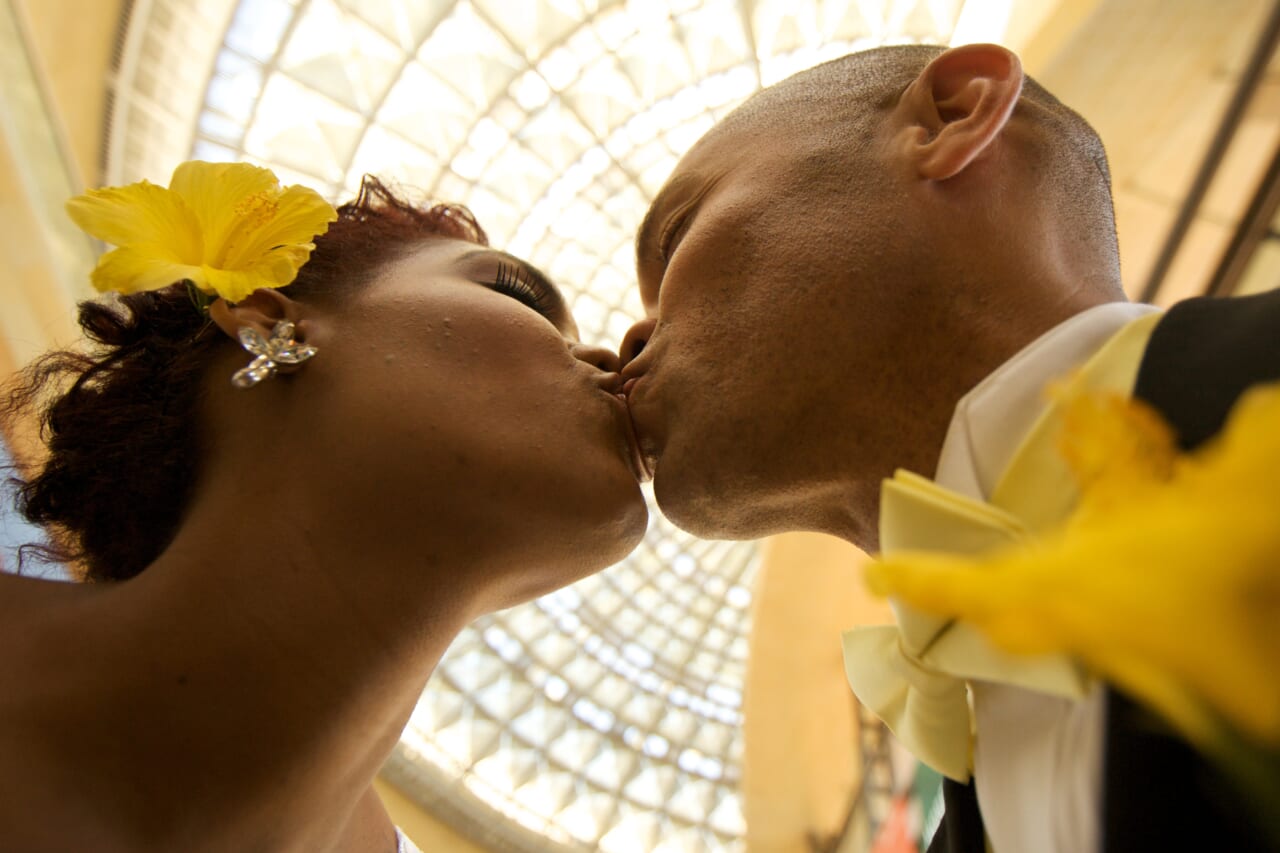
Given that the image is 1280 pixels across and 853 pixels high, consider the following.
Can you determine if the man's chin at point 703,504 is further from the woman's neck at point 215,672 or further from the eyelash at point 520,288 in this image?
the eyelash at point 520,288

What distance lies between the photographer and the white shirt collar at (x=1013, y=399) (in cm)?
165

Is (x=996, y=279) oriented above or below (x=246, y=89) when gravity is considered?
above

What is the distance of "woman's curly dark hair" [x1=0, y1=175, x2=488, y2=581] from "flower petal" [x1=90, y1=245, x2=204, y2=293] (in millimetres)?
436

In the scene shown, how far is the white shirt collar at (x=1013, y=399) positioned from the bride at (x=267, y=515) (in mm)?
1108

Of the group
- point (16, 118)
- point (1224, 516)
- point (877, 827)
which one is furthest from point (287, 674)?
point (16, 118)

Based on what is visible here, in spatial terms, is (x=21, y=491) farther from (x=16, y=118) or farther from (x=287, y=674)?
(x=16, y=118)

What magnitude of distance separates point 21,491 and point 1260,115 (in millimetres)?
6560

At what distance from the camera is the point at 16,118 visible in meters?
7.37

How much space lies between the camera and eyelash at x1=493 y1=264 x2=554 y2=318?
9.63 ft

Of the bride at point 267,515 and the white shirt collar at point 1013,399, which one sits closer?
the white shirt collar at point 1013,399

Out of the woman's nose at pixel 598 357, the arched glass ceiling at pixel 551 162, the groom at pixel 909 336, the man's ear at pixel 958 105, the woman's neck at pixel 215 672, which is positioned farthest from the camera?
the arched glass ceiling at pixel 551 162

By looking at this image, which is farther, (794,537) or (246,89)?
(246,89)

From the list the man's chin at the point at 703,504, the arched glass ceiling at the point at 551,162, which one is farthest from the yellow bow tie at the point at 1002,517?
the arched glass ceiling at the point at 551,162

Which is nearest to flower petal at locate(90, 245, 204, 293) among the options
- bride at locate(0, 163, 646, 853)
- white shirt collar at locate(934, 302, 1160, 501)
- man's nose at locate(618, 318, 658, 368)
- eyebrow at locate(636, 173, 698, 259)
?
bride at locate(0, 163, 646, 853)
